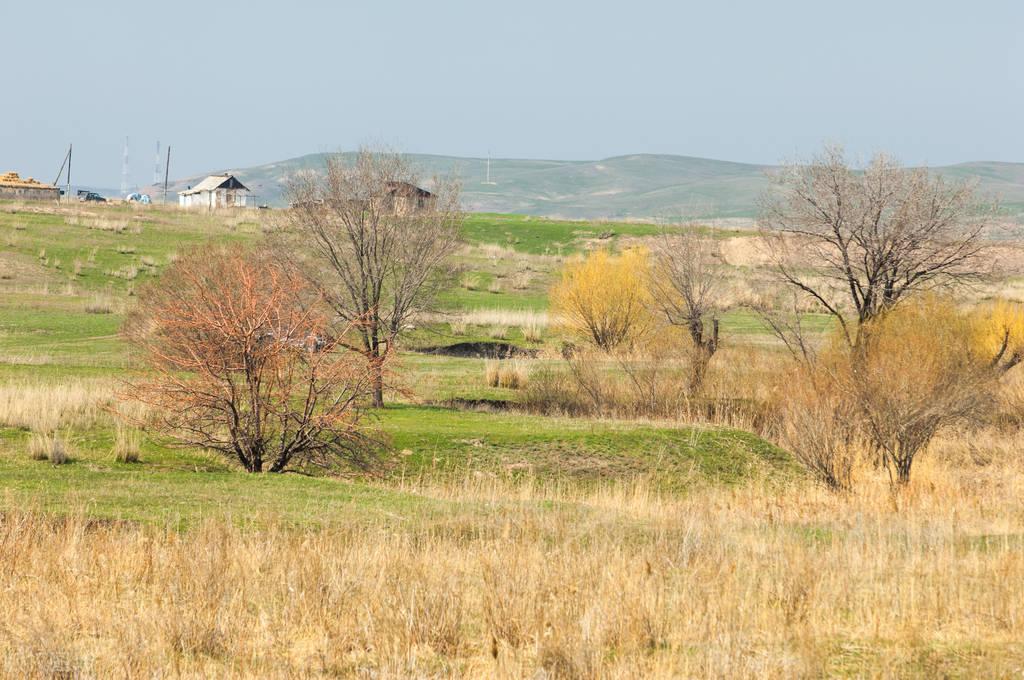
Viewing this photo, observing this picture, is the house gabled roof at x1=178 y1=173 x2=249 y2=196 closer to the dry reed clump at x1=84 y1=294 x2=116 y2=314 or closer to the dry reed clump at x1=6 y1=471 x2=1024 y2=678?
the dry reed clump at x1=84 y1=294 x2=116 y2=314

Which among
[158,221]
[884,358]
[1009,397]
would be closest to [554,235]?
[158,221]

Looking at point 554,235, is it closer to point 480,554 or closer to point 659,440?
point 659,440

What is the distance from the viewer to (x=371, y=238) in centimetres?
3070

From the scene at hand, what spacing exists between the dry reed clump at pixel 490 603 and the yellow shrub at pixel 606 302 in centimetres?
2945

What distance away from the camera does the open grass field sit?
31.9 feet

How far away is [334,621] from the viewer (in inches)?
403

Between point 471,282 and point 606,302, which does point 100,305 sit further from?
point 471,282

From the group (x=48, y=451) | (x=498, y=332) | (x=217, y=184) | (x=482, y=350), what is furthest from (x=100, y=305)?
(x=217, y=184)

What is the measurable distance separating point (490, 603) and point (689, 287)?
27917 millimetres

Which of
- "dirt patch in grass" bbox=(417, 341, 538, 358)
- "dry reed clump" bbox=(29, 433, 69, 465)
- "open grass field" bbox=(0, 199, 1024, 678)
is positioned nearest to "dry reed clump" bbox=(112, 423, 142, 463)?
"open grass field" bbox=(0, 199, 1024, 678)

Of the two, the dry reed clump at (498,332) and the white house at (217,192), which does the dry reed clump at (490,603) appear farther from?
the white house at (217,192)

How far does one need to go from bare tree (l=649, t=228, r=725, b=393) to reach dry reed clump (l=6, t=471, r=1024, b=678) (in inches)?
903

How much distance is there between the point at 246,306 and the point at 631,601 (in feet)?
41.2

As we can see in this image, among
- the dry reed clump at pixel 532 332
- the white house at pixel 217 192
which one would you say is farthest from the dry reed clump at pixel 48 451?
the white house at pixel 217 192
